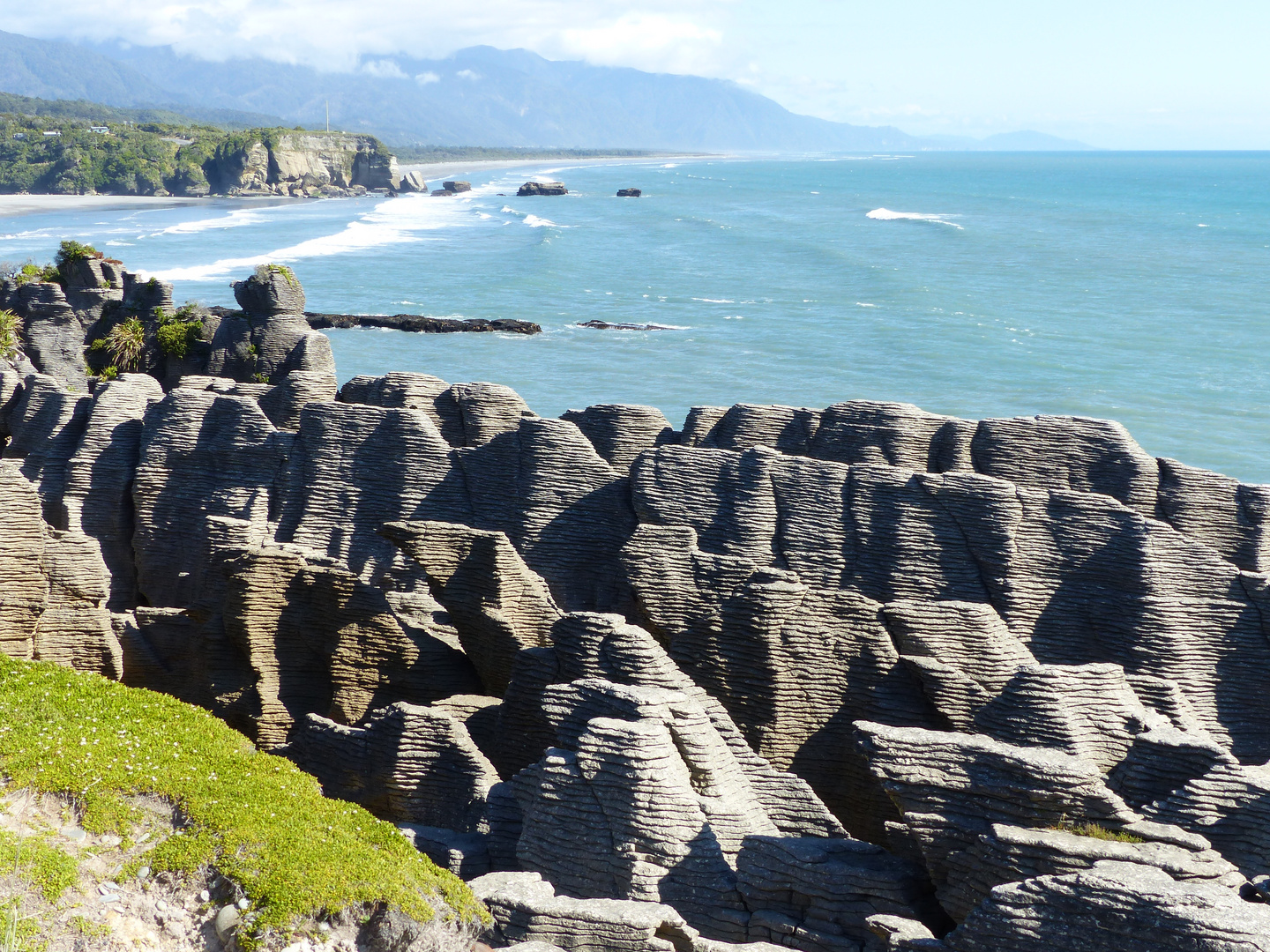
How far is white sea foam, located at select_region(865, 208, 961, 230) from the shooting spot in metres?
139

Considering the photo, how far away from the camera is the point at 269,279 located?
3328cm

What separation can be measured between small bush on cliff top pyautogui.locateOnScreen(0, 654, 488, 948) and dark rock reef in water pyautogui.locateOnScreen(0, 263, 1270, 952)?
1273 millimetres

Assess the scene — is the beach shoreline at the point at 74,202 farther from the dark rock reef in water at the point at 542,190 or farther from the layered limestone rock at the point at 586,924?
the layered limestone rock at the point at 586,924

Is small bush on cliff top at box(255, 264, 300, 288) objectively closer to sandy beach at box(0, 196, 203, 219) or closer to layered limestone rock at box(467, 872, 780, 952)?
layered limestone rock at box(467, 872, 780, 952)

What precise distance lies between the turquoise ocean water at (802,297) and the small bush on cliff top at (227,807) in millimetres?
37170

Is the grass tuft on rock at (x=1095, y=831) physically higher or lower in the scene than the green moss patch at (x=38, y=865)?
higher

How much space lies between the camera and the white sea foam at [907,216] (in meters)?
139

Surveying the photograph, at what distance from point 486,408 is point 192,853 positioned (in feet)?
38.3

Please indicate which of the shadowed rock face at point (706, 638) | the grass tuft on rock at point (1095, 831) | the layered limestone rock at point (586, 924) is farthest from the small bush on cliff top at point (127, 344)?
the grass tuft on rock at point (1095, 831)

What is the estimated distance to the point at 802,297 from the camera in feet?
277

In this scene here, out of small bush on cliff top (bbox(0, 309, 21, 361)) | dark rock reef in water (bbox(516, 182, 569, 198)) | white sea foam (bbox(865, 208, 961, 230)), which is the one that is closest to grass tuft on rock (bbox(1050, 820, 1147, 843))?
small bush on cliff top (bbox(0, 309, 21, 361))

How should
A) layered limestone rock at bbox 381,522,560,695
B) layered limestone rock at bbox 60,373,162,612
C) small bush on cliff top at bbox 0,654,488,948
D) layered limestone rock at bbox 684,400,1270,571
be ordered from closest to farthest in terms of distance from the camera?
small bush on cliff top at bbox 0,654,488,948 → layered limestone rock at bbox 381,522,560,695 → layered limestone rock at bbox 684,400,1270,571 → layered limestone rock at bbox 60,373,162,612

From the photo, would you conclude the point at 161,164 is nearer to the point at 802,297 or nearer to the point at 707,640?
the point at 802,297

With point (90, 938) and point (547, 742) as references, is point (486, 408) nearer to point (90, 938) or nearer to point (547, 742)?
point (547, 742)
